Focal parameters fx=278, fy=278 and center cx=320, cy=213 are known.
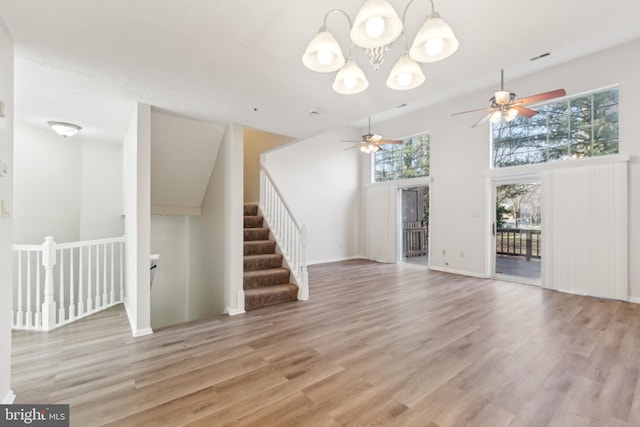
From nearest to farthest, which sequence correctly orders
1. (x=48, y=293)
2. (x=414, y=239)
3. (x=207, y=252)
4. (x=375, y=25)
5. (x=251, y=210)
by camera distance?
1. (x=375, y=25)
2. (x=48, y=293)
3. (x=207, y=252)
4. (x=251, y=210)
5. (x=414, y=239)

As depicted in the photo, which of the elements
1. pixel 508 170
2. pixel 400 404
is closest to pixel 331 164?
pixel 508 170

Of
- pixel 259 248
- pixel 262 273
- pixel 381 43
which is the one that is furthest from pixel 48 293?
pixel 381 43

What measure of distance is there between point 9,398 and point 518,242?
7504 millimetres

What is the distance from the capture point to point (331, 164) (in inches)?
316

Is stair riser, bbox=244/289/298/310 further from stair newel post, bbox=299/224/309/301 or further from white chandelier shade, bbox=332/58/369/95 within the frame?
white chandelier shade, bbox=332/58/369/95

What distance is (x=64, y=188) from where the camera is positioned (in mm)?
4629

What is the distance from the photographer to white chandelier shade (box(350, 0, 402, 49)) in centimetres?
129

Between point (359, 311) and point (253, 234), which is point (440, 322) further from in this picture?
point (253, 234)

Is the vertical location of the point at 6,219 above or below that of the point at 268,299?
above

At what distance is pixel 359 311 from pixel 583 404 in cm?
233

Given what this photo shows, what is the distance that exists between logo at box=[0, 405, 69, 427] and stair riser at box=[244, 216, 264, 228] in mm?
3633

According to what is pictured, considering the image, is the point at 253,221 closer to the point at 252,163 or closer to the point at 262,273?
the point at 262,273

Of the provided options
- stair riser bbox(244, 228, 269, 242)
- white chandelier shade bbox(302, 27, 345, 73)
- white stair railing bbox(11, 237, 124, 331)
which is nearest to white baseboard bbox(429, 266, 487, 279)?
stair riser bbox(244, 228, 269, 242)

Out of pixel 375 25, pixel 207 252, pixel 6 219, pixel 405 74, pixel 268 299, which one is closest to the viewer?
pixel 375 25
